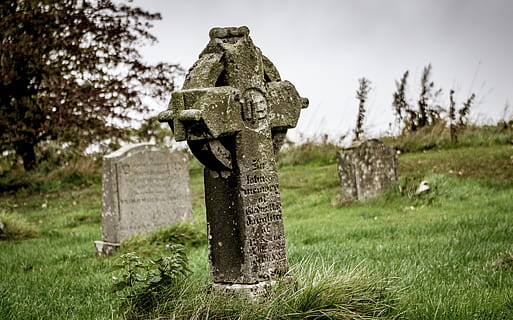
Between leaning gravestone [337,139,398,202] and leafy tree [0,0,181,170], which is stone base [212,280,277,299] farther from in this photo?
leafy tree [0,0,181,170]

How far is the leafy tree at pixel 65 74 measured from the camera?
19406mm

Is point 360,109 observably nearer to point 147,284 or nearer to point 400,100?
point 400,100

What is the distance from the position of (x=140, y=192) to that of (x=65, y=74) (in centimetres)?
1113

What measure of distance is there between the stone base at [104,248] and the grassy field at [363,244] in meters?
0.15

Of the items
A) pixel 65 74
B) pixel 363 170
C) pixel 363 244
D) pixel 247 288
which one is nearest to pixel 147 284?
pixel 247 288

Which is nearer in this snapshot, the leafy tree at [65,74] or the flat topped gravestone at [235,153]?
the flat topped gravestone at [235,153]

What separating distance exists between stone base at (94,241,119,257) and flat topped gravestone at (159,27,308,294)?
5.33 metres

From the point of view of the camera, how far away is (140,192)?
1101 centimetres

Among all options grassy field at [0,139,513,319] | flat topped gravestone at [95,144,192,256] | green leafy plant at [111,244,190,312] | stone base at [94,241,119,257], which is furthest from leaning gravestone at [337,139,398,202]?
green leafy plant at [111,244,190,312]

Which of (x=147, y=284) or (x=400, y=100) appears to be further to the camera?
(x=400, y=100)

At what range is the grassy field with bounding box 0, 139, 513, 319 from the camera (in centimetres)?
529

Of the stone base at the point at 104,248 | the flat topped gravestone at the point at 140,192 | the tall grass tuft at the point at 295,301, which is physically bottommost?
the stone base at the point at 104,248

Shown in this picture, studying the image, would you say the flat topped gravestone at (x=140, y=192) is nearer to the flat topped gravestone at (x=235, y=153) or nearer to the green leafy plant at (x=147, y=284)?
the green leafy plant at (x=147, y=284)

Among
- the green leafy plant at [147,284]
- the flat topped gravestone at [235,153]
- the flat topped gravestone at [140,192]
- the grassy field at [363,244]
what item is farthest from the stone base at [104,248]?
the flat topped gravestone at [235,153]
